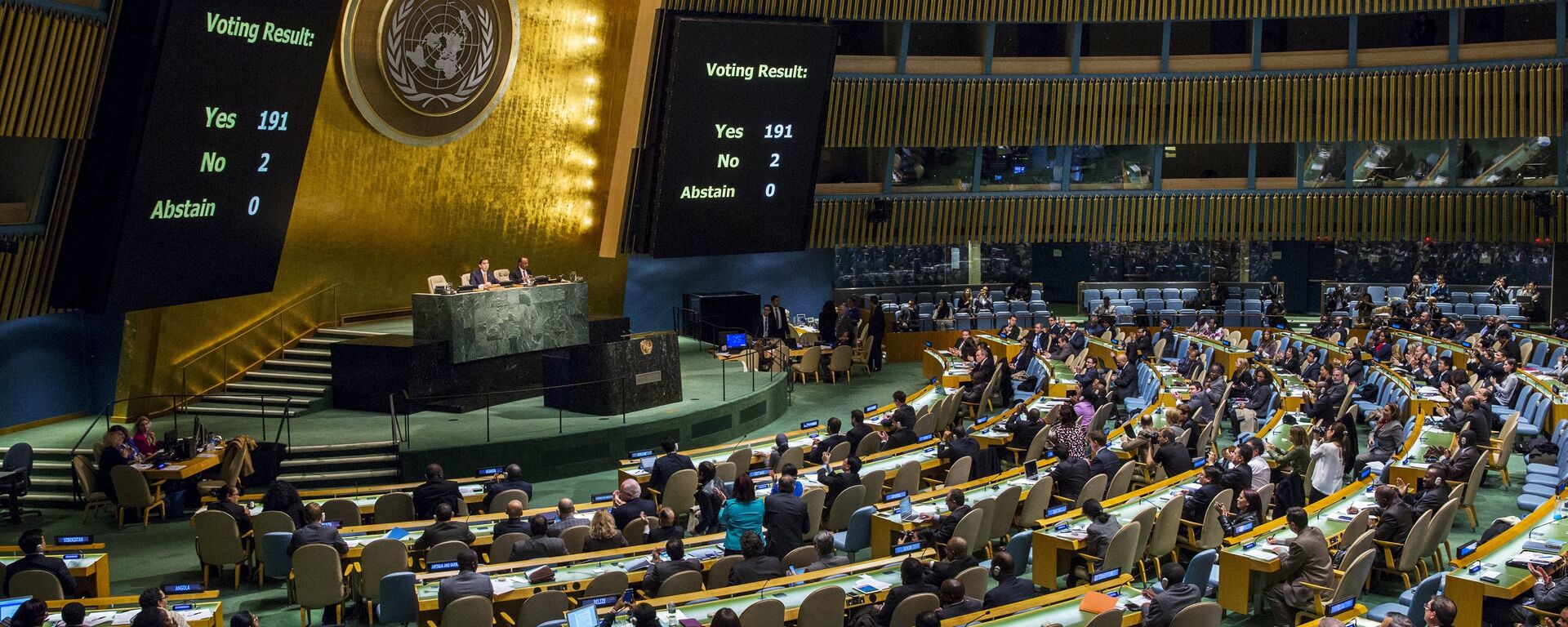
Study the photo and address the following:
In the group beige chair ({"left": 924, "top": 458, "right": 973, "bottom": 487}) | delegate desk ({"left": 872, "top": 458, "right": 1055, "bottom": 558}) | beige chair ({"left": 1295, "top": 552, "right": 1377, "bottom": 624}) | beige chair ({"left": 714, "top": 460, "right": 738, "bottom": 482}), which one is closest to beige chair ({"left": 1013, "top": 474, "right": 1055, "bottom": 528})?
delegate desk ({"left": 872, "top": 458, "right": 1055, "bottom": 558})

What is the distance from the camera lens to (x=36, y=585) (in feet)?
33.5

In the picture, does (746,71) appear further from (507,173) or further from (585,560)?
(585,560)

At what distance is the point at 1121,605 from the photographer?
30.6ft

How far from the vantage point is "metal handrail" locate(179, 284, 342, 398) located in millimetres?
18766

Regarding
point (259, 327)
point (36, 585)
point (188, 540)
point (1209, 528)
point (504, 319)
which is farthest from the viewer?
point (259, 327)

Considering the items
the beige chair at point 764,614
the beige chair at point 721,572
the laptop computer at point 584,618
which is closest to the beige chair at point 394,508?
the beige chair at point 721,572

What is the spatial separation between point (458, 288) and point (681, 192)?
4.01 metres

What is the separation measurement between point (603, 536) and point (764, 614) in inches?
101

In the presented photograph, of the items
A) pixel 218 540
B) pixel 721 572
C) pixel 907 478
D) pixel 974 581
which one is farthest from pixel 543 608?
pixel 907 478

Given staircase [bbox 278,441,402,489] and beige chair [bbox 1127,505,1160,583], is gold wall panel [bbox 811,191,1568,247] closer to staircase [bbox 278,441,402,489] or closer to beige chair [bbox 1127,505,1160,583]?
staircase [bbox 278,441,402,489]

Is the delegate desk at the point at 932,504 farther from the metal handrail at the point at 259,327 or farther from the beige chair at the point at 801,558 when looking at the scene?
the metal handrail at the point at 259,327

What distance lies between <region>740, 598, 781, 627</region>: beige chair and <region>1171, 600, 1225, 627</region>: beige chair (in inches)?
100.0

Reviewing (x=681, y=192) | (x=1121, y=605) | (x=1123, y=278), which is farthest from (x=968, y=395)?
(x=1123, y=278)

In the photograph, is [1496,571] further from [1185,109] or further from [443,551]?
[1185,109]
